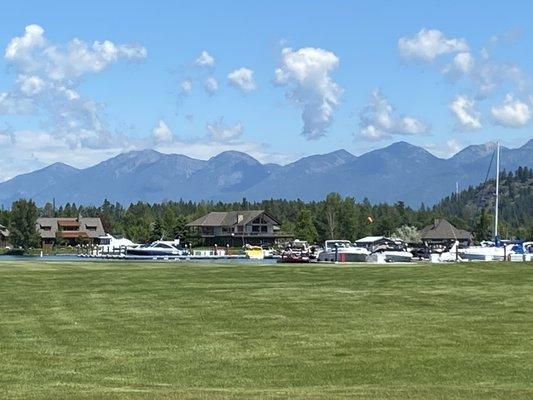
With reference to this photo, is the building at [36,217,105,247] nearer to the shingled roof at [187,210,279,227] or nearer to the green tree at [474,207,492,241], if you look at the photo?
the shingled roof at [187,210,279,227]

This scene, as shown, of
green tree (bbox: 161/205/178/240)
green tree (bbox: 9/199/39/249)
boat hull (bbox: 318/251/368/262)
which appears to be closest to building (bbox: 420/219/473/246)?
green tree (bbox: 161/205/178/240)

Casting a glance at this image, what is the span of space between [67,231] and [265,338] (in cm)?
15683

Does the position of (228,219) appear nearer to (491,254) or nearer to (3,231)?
(3,231)

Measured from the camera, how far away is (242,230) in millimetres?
177000

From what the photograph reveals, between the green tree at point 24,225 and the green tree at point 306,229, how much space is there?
136 ft

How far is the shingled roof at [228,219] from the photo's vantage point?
579 ft

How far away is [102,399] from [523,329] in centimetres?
1508

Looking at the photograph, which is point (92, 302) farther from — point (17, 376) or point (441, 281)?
point (441, 281)

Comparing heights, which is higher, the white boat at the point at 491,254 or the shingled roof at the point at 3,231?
the shingled roof at the point at 3,231

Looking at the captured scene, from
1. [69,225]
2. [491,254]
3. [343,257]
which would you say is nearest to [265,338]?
[343,257]

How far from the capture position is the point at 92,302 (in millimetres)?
33812

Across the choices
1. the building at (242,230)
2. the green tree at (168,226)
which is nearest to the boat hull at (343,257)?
the green tree at (168,226)

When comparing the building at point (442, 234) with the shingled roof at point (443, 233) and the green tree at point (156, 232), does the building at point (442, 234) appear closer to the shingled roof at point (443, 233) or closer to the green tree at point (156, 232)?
the shingled roof at point (443, 233)

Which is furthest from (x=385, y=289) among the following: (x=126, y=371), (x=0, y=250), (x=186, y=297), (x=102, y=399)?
(x=0, y=250)
